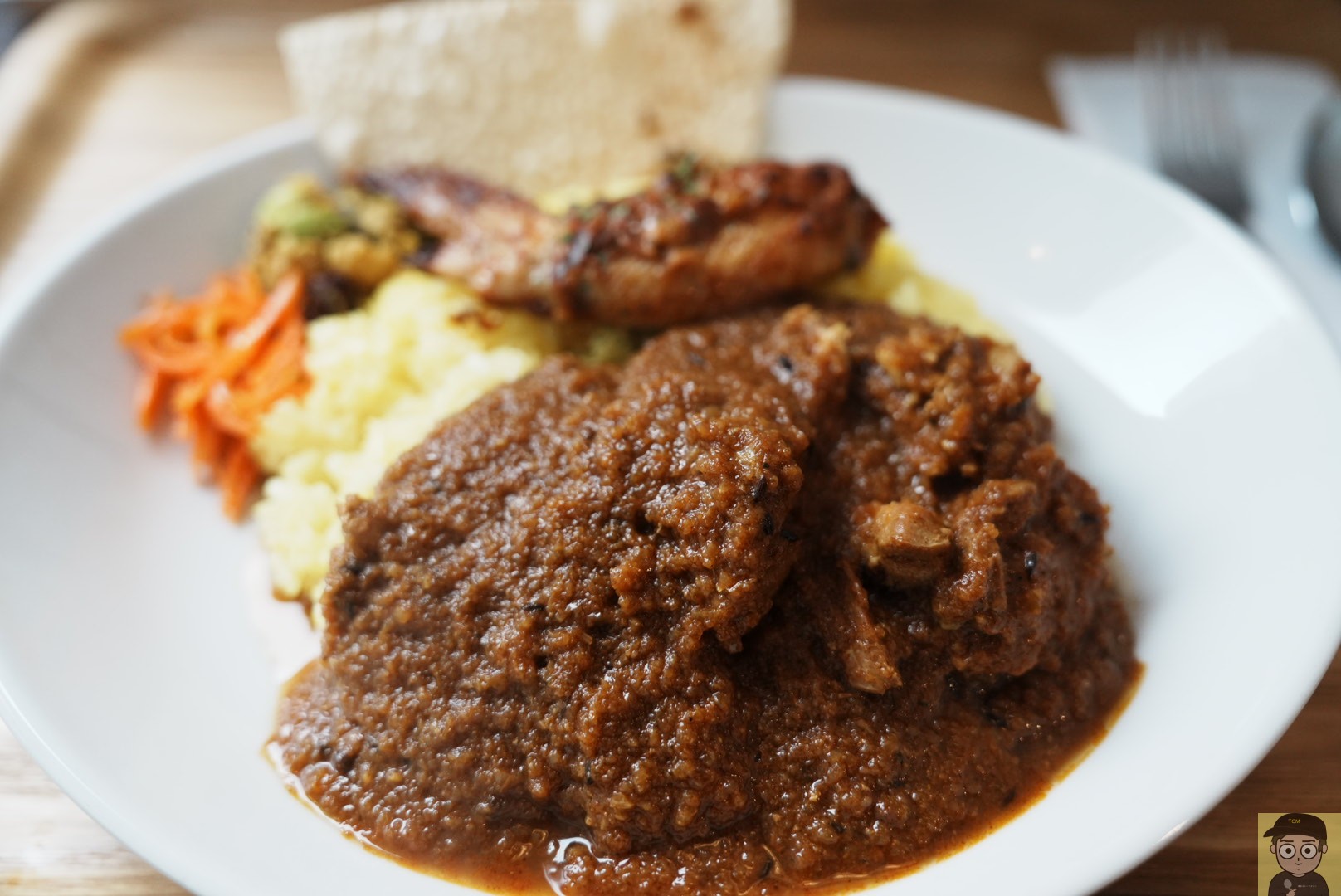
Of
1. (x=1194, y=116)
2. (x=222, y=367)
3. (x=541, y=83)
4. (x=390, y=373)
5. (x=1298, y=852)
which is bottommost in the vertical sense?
(x=1298, y=852)

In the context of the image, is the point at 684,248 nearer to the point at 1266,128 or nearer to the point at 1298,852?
the point at 1298,852

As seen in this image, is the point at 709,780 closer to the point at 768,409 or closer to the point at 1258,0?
the point at 768,409

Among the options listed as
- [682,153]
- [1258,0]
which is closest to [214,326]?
[682,153]

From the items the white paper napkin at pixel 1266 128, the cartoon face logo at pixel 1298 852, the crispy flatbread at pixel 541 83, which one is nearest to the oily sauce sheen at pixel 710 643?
the cartoon face logo at pixel 1298 852

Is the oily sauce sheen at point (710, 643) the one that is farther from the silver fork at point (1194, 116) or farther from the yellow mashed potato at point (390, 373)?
the silver fork at point (1194, 116)

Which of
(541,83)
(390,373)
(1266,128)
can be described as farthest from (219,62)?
(1266,128)
